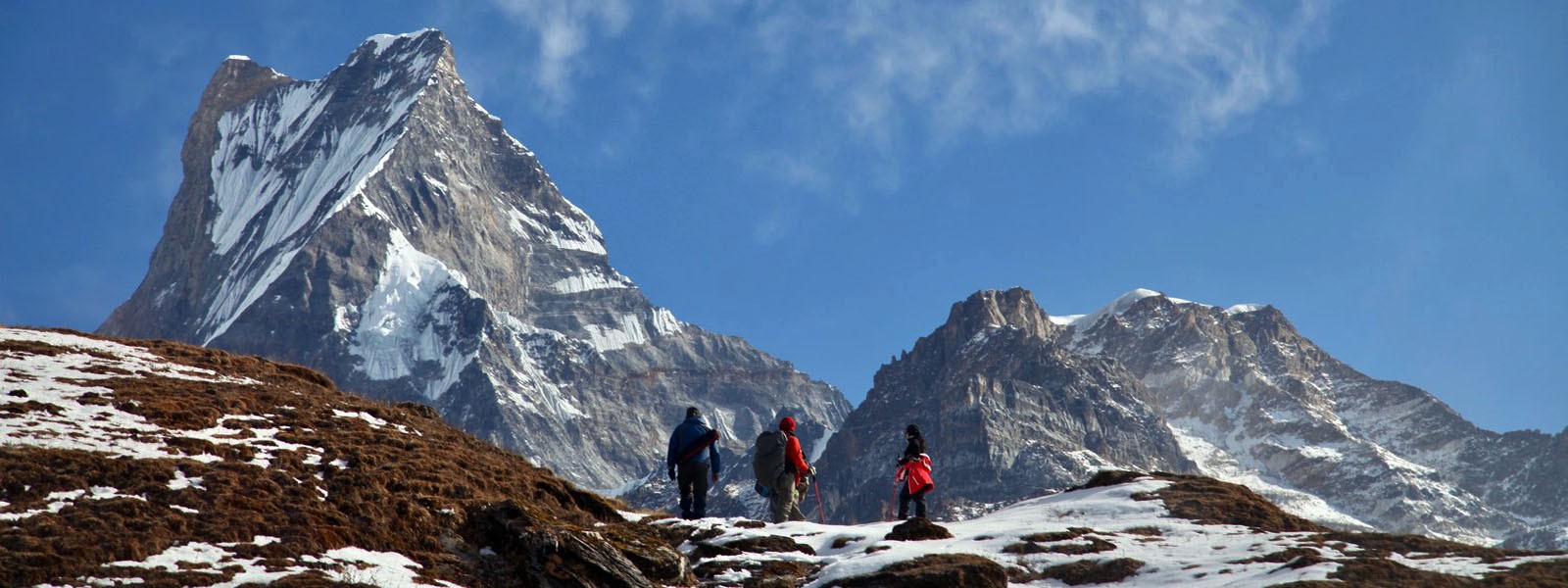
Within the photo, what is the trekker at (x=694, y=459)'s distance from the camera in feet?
111

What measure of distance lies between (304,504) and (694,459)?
11576 millimetres

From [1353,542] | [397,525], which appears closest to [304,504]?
Answer: [397,525]

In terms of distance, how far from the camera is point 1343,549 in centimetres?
2720

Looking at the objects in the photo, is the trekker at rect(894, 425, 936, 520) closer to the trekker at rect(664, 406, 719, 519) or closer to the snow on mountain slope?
the snow on mountain slope

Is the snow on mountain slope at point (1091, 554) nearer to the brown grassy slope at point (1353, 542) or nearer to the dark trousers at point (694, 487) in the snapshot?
the brown grassy slope at point (1353, 542)

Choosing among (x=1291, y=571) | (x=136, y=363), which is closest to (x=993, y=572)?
(x=1291, y=571)

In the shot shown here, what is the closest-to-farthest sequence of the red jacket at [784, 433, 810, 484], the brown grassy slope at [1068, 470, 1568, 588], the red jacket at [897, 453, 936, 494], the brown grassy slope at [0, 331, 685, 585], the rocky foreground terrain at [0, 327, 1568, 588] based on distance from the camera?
the brown grassy slope at [0, 331, 685, 585]
the rocky foreground terrain at [0, 327, 1568, 588]
the brown grassy slope at [1068, 470, 1568, 588]
the red jacket at [784, 433, 810, 484]
the red jacket at [897, 453, 936, 494]

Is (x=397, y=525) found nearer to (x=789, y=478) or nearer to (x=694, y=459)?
(x=694, y=459)

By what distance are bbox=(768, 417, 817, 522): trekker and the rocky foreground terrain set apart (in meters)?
2.83

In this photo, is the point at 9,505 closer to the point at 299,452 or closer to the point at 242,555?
the point at 242,555

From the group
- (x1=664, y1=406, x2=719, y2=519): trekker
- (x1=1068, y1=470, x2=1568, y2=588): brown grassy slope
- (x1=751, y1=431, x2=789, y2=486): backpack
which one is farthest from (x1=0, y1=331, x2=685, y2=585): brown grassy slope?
(x1=1068, y1=470, x2=1568, y2=588): brown grassy slope

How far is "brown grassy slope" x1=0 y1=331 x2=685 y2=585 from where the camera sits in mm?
20750

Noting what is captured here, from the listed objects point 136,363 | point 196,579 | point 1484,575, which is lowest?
point 196,579

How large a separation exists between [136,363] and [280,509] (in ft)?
33.8
